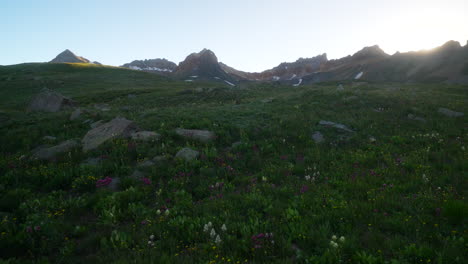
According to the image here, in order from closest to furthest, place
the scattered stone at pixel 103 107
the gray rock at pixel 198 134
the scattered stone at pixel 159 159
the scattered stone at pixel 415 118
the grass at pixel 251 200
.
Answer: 1. the grass at pixel 251 200
2. the scattered stone at pixel 159 159
3. the gray rock at pixel 198 134
4. the scattered stone at pixel 415 118
5. the scattered stone at pixel 103 107

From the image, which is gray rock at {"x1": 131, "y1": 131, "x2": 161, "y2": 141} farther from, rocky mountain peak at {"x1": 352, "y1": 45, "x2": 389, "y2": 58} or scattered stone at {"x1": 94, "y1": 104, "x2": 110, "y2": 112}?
rocky mountain peak at {"x1": 352, "y1": 45, "x2": 389, "y2": 58}

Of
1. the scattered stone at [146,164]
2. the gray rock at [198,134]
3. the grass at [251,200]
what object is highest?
the gray rock at [198,134]

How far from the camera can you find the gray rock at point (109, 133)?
1081 centimetres

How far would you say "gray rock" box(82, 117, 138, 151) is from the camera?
10.8 metres

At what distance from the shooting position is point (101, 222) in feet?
18.9

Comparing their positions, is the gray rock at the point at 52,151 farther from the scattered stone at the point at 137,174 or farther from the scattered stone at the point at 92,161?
the scattered stone at the point at 137,174

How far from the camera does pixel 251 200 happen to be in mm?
6320

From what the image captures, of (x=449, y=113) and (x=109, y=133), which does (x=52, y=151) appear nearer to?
(x=109, y=133)

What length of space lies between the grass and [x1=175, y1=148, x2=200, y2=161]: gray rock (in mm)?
345

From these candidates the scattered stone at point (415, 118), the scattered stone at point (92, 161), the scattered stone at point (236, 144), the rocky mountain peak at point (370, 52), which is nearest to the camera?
the scattered stone at point (92, 161)

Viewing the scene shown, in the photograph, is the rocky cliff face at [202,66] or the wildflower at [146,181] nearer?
the wildflower at [146,181]

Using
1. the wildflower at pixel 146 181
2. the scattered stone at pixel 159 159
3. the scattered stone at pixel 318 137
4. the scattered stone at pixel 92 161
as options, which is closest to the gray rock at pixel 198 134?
the scattered stone at pixel 159 159

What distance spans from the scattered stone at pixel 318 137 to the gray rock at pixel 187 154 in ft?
19.5

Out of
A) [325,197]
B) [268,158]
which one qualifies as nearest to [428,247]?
[325,197]
